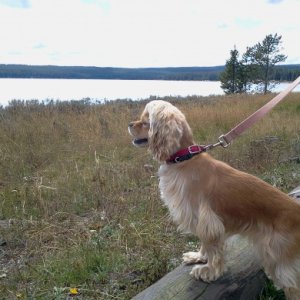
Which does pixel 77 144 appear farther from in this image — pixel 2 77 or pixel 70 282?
pixel 2 77

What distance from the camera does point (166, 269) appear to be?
3.89 metres

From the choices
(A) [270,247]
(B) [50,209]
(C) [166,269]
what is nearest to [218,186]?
(A) [270,247]

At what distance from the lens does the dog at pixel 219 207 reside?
3.25 metres

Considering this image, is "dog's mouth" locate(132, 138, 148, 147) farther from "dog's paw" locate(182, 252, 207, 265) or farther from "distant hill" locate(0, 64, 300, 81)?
"distant hill" locate(0, 64, 300, 81)

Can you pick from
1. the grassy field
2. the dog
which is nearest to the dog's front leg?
the dog

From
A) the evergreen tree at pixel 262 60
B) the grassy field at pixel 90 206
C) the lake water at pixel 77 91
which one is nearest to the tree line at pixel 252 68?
the evergreen tree at pixel 262 60

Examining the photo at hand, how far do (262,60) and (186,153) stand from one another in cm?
5584

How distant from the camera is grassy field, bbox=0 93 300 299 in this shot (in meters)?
3.94

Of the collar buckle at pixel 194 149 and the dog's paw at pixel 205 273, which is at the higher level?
the collar buckle at pixel 194 149

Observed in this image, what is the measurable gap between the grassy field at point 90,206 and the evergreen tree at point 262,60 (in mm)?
45433

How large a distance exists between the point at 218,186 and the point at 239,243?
0.76m

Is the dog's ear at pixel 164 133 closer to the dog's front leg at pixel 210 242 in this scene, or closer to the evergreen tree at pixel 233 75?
the dog's front leg at pixel 210 242

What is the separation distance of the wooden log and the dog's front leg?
0.06 m

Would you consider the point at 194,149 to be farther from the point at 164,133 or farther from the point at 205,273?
the point at 205,273
